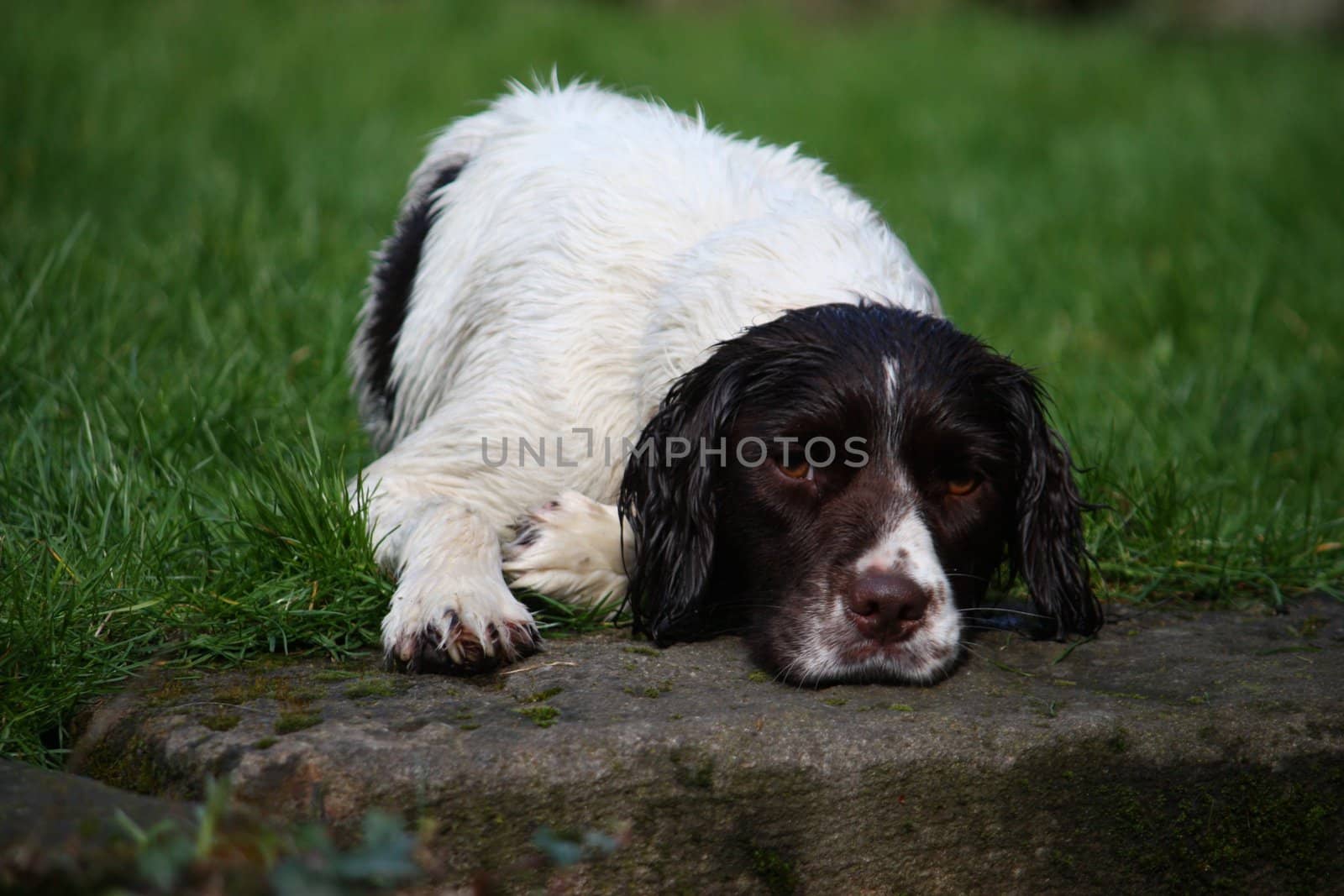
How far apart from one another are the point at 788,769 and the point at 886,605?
1.50 ft

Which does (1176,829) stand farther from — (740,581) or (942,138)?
(942,138)

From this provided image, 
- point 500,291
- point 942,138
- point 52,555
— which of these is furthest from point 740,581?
point 942,138

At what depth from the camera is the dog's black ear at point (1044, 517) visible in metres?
3.15

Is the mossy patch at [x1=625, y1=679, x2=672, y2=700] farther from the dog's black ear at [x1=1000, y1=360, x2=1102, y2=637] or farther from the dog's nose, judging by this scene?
the dog's black ear at [x1=1000, y1=360, x2=1102, y2=637]

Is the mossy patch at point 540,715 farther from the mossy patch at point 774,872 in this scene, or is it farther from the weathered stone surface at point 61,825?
the weathered stone surface at point 61,825

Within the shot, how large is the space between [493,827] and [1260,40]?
17045 millimetres

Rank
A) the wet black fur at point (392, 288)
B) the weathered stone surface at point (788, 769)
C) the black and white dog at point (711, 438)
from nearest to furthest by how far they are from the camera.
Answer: the weathered stone surface at point (788, 769), the black and white dog at point (711, 438), the wet black fur at point (392, 288)

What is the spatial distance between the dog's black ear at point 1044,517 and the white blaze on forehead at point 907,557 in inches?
15.7

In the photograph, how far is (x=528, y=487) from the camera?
3.41 meters

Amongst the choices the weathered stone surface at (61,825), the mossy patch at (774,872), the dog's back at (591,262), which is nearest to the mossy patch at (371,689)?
the weathered stone surface at (61,825)

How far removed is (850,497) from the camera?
9.59 ft

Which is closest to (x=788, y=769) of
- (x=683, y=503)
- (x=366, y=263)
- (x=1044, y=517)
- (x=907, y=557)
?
(x=907, y=557)

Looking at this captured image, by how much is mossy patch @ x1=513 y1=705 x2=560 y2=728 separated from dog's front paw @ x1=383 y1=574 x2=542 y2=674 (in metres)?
0.26

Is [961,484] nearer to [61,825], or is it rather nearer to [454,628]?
[454,628]
